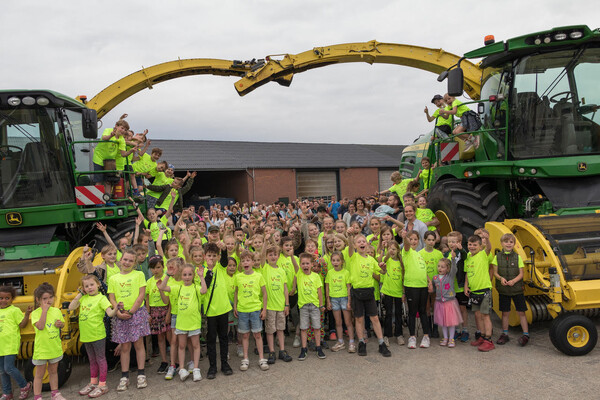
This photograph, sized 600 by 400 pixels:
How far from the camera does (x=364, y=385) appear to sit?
181 inches

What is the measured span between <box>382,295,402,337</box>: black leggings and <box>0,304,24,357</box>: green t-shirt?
4.50 metres

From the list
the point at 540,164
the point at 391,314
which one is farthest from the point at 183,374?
the point at 540,164

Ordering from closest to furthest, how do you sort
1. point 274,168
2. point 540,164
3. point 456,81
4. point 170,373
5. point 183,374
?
point 183,374, point 170,373, point 540,164, point 456,81, point 274,168

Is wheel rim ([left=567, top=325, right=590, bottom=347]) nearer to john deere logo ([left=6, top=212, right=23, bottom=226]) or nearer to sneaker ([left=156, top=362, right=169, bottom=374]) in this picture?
sneaker ([left=156, top=362, right=169, bottom=374])

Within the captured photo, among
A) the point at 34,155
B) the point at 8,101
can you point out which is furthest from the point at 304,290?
the point at 8,101

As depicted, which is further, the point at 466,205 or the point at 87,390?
the point at 466,205

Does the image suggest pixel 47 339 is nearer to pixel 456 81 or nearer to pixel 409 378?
pixel 409 378

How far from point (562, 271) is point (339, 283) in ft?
8.72

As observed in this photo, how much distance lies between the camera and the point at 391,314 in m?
6.06

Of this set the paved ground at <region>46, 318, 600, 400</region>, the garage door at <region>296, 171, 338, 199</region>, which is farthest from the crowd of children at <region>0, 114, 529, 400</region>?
the garage door at <region>296, 171, 338, 199</region>

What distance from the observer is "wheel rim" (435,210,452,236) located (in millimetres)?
7234

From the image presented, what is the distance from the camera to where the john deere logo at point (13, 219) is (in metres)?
6.62

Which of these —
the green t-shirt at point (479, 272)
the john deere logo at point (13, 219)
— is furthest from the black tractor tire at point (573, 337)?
the john deere logo at point (13, 219)

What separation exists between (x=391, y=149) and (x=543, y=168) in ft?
105
